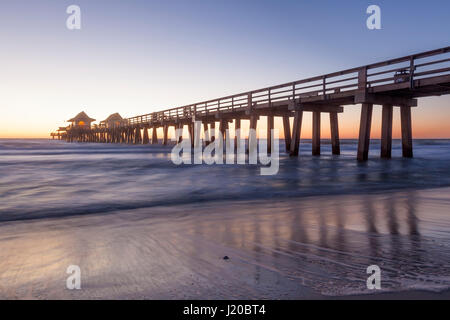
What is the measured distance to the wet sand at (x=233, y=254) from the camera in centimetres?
206

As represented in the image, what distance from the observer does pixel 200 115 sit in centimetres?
2673

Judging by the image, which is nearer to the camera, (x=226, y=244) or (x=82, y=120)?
(x=226, y=244)

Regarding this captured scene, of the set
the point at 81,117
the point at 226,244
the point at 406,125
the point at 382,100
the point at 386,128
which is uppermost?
the point at 81,117

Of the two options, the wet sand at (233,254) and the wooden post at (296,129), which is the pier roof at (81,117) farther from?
the wet sand at (233,254)

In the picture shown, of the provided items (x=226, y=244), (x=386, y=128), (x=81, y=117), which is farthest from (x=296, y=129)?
(x=81, y=117)

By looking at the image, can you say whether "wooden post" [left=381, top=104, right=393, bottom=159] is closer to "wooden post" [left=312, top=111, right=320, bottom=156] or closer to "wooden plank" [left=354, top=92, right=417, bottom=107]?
"wooden plank" [left=354, top=92, right=417, bottom=107]

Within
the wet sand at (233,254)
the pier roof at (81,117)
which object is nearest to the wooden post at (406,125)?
the wet sand at (233,254)

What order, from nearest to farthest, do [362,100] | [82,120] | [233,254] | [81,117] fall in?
[233,254] → [362,100] → [82,120] → [81,117]

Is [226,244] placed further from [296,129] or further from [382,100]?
[296,129]

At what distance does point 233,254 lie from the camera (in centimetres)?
278

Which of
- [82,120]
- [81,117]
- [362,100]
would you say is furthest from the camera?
[81,117]

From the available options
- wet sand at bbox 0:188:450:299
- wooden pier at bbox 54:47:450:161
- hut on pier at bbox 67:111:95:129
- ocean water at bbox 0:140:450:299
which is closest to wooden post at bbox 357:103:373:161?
wooden pier at bbox 54:47:450:161
